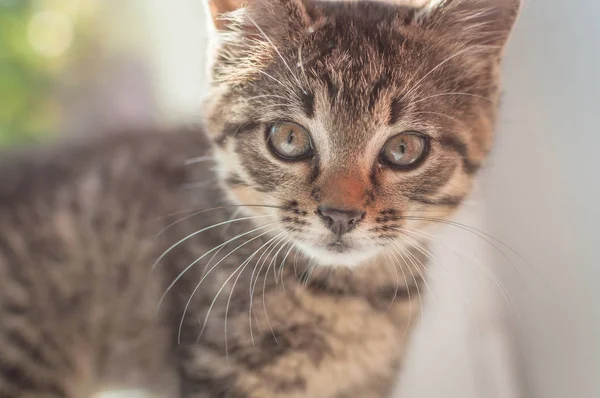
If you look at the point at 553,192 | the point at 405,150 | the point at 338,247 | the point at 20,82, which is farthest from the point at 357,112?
the point at 20,82

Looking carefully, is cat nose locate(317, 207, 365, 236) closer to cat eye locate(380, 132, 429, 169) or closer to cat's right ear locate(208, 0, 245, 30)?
cat eye locate(380, 132, 429, 169)

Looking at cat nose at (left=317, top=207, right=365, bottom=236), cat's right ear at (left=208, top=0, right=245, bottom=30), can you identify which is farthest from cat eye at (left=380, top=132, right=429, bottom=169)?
cat's right ear at (left=208, top=0, right=245, bottom=30)

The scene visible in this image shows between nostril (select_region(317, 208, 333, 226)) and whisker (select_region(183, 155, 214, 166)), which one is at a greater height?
whisker (select_region(183, 155, 214, 166))

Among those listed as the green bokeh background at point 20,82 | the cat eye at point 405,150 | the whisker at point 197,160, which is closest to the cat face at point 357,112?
the cat eye at point 405,150

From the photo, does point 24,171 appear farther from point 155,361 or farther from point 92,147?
point 155,361

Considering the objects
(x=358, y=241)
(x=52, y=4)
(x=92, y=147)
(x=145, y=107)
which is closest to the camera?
(x=358, y=241)

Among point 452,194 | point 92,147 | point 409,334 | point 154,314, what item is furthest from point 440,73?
point 92,147

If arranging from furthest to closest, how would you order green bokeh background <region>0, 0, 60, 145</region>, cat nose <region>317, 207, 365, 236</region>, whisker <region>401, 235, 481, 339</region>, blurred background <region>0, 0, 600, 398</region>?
green bokeh background <region>0, 0, 60, 145</region> < blurred background <region>0, 0, 600, 398</region> < whisker <region>401, 235, 481, 339</region> < cat nose <region>317, 207, 365, 236</region>
